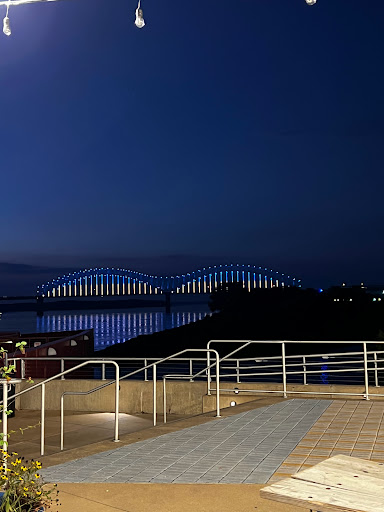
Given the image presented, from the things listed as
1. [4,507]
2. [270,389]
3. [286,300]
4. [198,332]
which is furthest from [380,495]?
[286,300]

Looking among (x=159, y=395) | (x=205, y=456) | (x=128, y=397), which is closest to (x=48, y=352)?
(x=128, y=397)

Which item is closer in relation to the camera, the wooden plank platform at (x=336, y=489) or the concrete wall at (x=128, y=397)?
the wooden plank platform at (x=336, y=489)

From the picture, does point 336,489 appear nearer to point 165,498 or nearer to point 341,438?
point 165,498

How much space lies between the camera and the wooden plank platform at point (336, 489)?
3.05 m

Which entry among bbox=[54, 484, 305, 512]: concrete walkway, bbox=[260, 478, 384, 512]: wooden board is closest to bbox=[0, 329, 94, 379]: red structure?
bbox=[54, 484, 305, 512]: concrete walkway

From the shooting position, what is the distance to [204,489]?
17.0 feet

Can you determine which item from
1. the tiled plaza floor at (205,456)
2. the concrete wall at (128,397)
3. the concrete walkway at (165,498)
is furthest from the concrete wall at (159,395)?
the concrete walkway at (165,498)

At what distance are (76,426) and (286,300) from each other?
3807 inches

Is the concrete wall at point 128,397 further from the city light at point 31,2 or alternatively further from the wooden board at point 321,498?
the wooden board at point 321,498

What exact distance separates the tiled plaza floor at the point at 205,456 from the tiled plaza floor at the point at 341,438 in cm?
12

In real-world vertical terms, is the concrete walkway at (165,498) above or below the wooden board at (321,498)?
below

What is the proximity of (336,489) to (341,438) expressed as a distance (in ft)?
13.0

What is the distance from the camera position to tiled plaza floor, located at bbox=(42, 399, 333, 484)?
5637 mm

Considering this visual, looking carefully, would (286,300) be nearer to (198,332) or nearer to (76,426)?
(198,332)
